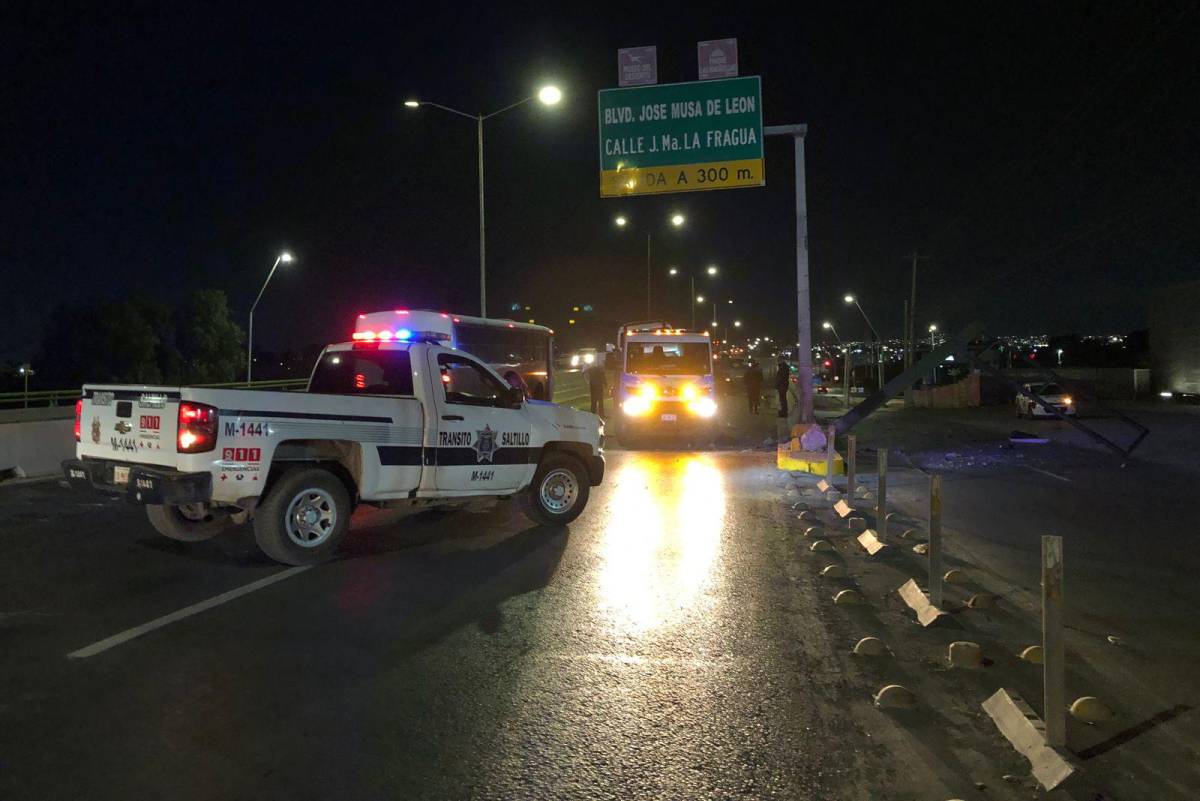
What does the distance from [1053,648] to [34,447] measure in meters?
15.3

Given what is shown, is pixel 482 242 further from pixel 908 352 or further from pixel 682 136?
pixel 908 352

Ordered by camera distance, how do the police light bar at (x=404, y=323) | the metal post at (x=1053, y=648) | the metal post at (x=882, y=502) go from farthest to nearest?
the police light bar at (x=404, y=323), the metal post at (x=882, y=502), the metal post at (x=1053, y=648)

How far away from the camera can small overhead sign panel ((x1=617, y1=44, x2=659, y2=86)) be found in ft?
57.2

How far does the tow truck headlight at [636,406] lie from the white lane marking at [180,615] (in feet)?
46.0

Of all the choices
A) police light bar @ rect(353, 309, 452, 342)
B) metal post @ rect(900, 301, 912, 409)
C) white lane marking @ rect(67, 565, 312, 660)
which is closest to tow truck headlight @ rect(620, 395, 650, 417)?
police light bar @ rect(353, 309, 452, 342)

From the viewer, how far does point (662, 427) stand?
850 inches

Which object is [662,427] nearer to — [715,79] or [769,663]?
[715,79]

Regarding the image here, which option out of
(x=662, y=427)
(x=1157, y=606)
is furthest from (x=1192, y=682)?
(x=662, y=427)

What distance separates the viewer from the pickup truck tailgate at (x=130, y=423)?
7434 mm

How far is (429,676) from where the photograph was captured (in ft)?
17.2

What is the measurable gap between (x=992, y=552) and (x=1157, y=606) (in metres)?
2.06

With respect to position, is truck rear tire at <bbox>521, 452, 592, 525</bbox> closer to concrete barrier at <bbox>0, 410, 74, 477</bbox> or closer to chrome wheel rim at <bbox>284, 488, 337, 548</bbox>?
chrome wheel rim at <bbox>284, 488, 337, 548</bbox>

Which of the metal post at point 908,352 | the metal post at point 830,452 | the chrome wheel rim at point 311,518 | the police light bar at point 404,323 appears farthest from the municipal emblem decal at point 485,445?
the metal post at point 908,352

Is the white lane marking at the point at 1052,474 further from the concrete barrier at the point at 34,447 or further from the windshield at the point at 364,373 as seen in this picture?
the concrete barrier at the point at 34,447
